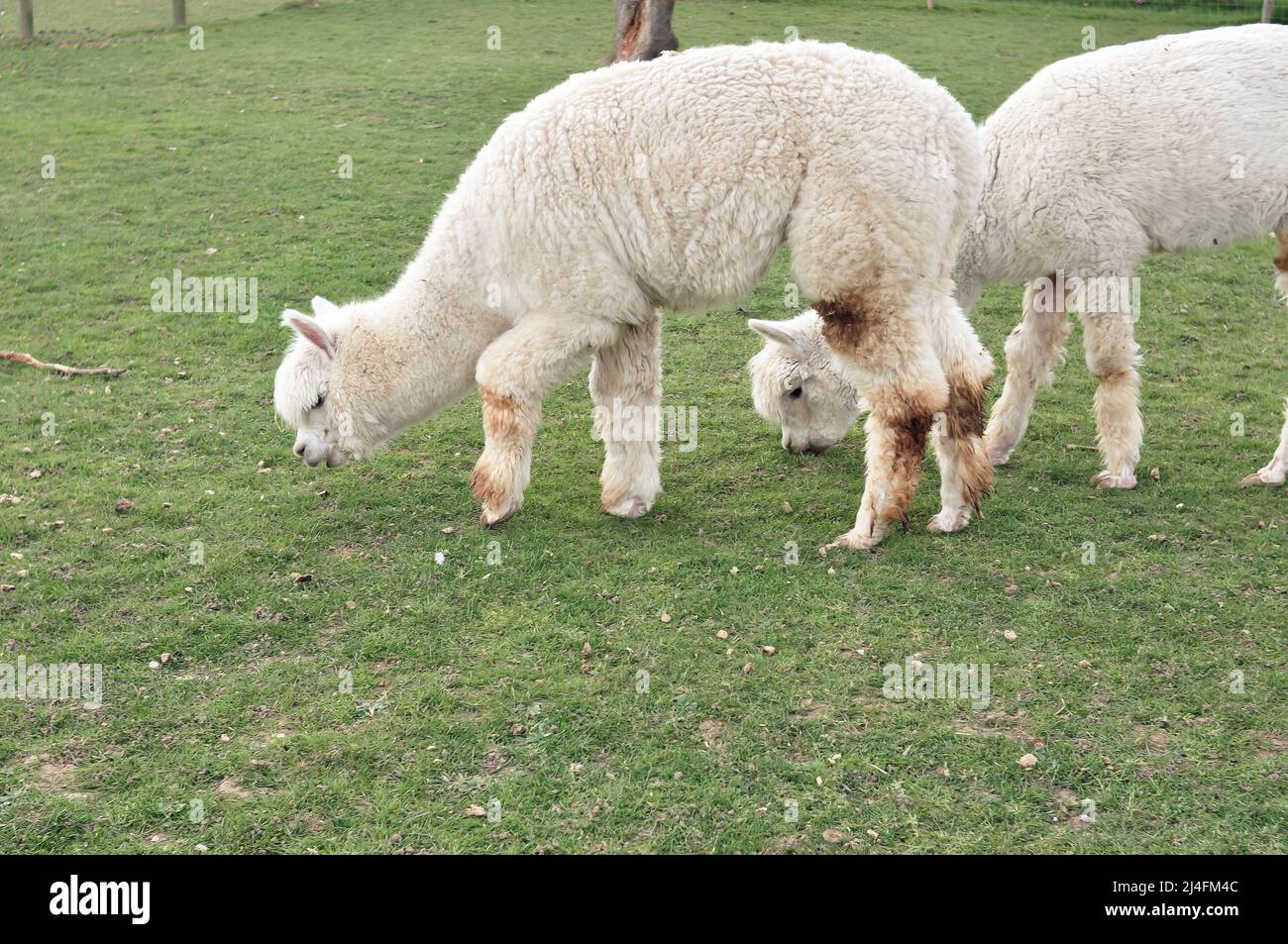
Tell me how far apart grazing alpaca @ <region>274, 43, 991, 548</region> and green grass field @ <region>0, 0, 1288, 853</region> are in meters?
0.64

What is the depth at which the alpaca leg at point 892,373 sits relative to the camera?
5.12 m

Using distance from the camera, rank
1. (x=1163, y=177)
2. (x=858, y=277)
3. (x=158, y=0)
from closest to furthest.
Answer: (x=858, y=277) < (x=1163, y=177) < (x=158, y=0)

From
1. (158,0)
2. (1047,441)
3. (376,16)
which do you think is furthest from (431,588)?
(158,0)

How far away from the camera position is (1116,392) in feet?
19.8

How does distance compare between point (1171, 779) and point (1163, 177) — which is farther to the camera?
point (1163, 177)

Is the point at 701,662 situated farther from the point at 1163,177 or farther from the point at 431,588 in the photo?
the point at 1163,177

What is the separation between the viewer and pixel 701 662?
468 centimetres

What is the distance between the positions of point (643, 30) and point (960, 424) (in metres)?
8.82

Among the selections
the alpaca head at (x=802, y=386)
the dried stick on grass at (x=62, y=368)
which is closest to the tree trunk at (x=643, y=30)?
the dried stick on grass at (x=62, y=368)

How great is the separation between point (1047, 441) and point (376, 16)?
610 inches

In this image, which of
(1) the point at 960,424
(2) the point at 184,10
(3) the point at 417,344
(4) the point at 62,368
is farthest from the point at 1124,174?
(2) the point at 184,10

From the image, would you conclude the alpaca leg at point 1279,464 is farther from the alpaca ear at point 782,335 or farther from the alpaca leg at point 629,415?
the alpaca leg at point 629,415
